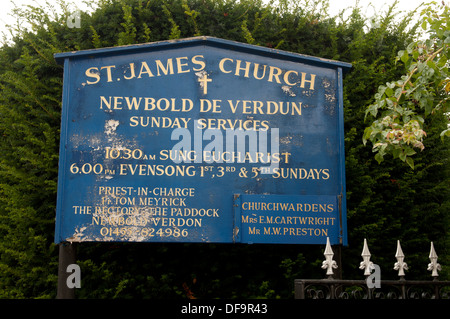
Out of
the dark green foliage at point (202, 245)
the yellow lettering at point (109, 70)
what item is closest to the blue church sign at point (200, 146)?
the yellow lettering at point (109, 70)

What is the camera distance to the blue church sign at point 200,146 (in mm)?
4875

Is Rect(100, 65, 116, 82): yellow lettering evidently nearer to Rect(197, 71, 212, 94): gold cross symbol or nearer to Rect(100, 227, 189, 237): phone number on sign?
Rect(197, 71, 212, 94): gold cross symbol

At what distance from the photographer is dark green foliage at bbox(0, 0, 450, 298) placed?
5.80 m

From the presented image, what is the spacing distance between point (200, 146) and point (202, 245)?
1.66 m

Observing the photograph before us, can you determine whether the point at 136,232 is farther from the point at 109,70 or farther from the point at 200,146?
the point at 109,70

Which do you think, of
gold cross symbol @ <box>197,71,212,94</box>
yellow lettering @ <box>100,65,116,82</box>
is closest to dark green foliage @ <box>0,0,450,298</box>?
yellow lettering @ <box>100,65,116,82</box>

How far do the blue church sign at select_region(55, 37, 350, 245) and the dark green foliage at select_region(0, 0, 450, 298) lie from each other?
98cm

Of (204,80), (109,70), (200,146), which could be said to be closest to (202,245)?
(200,146)

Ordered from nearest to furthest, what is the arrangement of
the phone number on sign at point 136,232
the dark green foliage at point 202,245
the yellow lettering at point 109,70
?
the phone number on sign at point 136,232 → the yellow lettering at point 109,70 → the dark green foliage at point 202,245

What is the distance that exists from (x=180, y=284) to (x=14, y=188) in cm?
245

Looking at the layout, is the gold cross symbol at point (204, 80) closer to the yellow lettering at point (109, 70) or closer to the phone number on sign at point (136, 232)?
the yellow lettering at point (109, 70)

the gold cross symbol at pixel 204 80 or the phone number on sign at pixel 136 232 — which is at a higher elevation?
the gold cross symbol at pixel 204 80

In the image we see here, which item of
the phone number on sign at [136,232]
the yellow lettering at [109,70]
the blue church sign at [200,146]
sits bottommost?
the phone number on sign at [136,232]

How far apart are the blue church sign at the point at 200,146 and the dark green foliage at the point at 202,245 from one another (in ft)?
3.23
